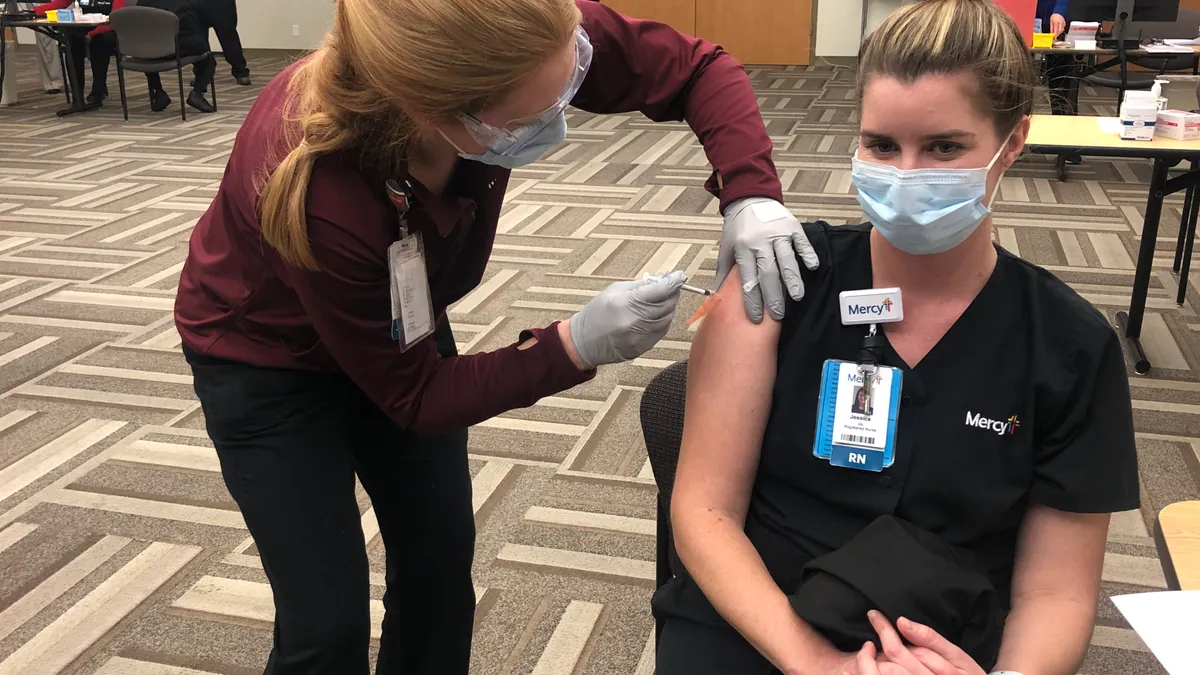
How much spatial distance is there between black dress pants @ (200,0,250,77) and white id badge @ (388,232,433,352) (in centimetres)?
691

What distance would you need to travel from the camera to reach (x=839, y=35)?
29.6 ft

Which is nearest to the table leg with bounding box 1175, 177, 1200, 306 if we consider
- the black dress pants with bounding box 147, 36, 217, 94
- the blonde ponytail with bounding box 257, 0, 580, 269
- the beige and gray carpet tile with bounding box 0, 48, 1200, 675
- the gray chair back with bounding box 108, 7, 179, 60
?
the beige and gray carpet tile with bounding box 0, 48, 1200, 675

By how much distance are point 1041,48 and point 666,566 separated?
4420 millimetres

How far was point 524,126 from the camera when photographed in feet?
3.80

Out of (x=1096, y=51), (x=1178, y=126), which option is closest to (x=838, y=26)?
(x=1096, y=51)

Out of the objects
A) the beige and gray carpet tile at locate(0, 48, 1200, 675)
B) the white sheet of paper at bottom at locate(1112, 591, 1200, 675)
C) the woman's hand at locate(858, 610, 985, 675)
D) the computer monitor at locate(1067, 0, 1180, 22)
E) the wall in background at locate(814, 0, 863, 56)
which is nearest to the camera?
the white sheet of paper at bottom at locate(1112, 591, 1200, 675)

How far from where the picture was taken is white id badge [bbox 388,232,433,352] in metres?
1.16

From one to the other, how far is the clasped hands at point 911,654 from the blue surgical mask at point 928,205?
0.44m

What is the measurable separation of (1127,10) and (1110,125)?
8.44 ft

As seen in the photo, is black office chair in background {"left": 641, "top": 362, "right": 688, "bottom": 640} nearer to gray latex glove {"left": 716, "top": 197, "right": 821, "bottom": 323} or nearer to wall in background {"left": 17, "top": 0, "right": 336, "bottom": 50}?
gray latex glove {"left": 716, "top": 197, "right": 821, "bottom": 323}

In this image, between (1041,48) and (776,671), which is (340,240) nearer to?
(776,671)

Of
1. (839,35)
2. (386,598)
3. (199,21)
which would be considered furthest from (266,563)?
(839,35)

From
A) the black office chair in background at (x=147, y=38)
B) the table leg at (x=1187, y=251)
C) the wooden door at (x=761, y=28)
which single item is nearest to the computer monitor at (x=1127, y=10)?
the table leg at (x=1187, y=251)

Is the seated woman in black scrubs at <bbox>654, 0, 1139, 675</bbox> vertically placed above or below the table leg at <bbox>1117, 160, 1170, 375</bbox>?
above
